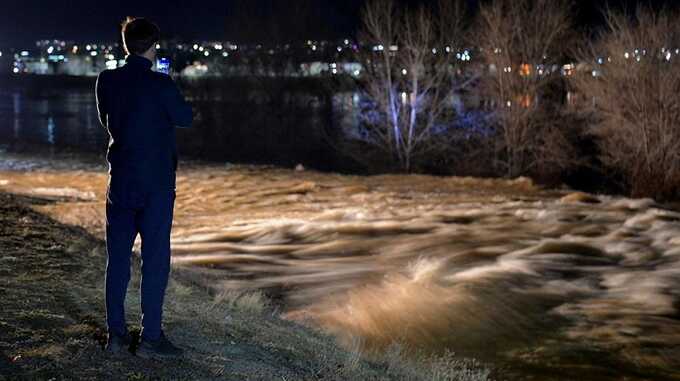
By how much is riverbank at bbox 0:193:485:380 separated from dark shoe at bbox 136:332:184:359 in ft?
0.21

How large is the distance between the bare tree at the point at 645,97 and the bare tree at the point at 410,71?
9.09m

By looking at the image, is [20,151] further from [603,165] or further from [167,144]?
[167,144]

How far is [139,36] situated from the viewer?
20.6 ft

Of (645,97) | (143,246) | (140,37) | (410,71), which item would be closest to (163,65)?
(140,37)

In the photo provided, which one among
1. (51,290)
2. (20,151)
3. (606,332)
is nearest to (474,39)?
(20,151)

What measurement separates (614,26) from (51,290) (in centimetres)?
3340

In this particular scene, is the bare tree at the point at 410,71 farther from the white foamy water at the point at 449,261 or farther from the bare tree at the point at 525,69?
the white foamy water at the point at 449,261

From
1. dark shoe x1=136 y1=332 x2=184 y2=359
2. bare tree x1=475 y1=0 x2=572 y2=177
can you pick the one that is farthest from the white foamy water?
bare tree x1=475 y1=0 x2=572 y2=177

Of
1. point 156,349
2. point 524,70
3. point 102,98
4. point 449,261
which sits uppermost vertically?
point 524,70

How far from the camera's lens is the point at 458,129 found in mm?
45375

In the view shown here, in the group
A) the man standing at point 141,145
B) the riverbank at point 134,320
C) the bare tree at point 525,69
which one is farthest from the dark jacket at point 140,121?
the bare tree at point 525,69

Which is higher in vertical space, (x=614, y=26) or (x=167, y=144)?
(x=614, y=26)

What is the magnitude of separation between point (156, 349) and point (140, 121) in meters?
1.71

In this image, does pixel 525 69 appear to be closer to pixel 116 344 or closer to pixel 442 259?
pixel 442 259
